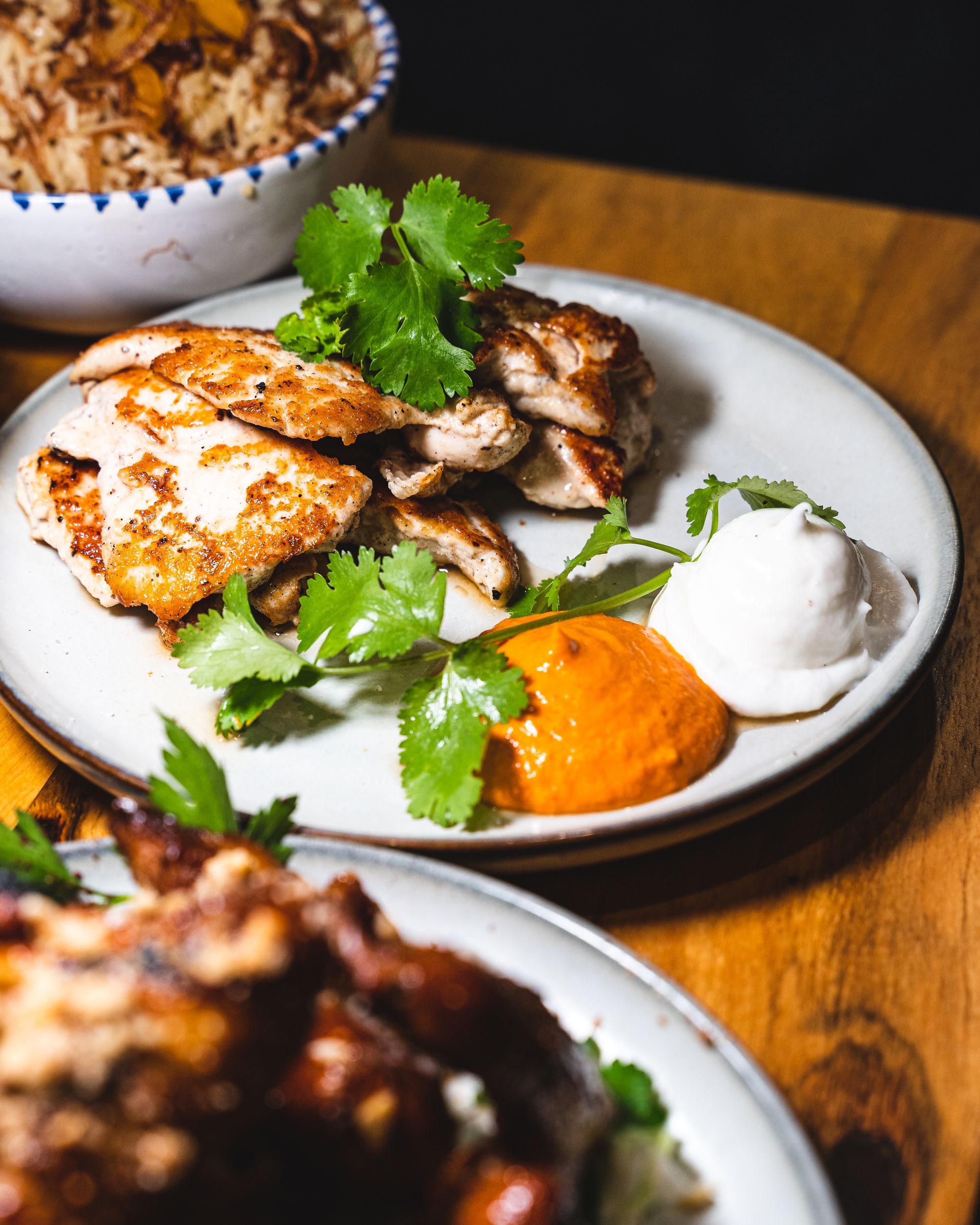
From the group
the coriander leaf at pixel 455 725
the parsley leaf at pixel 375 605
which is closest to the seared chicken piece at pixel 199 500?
the parsley leaf at pixel 375 605

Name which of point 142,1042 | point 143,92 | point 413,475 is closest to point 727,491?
point 413,475

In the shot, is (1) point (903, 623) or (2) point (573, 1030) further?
(1) point (903, 623)

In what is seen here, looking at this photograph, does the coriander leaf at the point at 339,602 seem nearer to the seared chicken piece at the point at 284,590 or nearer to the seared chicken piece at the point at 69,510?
the seared chicken piece at the point at 284,590

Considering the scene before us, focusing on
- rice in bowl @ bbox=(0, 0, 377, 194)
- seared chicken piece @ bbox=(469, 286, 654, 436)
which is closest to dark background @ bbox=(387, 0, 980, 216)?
rice in bowl @ bbox=(0, 0, 377, 194)

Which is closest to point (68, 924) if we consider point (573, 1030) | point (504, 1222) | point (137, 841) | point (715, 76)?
point (137, 841)

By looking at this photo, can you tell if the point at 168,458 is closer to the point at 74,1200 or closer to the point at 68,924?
the point at 68,924

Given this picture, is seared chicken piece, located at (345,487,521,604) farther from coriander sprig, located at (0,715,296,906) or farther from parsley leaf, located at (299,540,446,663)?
coriander sprig, located at (0,715,296,906)

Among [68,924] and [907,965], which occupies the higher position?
[68,924]
